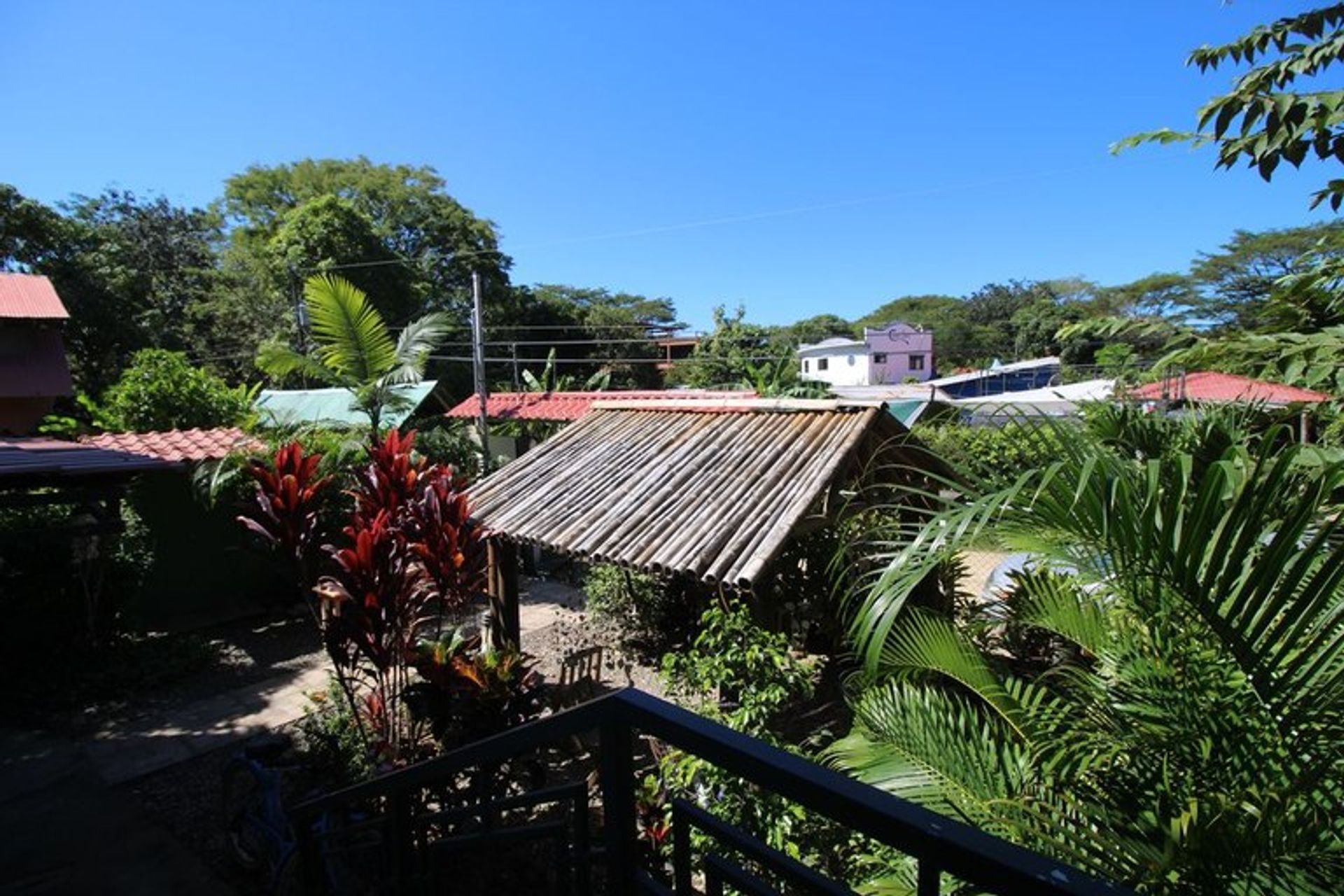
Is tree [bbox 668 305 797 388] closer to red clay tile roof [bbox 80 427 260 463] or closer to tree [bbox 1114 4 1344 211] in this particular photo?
red clay tile roof [bbox 80 427 260 463]

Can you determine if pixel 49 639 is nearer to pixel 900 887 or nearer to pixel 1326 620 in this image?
pixel 900 887

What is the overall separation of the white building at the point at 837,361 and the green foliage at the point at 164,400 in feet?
128

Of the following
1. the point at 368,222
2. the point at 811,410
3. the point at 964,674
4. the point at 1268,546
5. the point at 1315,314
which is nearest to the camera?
the point at 1268,546

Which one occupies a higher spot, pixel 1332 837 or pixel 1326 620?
pixel 1326 620

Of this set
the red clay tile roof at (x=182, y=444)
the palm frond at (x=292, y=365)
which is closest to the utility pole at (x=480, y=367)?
the palm frond at (x=292, y=365)

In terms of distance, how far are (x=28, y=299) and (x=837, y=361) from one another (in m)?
43.4

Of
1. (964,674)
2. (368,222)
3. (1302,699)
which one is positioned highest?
(368,222)

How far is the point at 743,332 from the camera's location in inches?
1164

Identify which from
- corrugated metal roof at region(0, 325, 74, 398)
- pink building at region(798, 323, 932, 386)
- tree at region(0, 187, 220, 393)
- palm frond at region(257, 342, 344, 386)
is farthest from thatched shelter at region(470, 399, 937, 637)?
pink building at region(798, 323, 932, 386)

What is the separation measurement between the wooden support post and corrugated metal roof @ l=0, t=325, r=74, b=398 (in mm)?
17178

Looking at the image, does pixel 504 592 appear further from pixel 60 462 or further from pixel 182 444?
pixel 182 444

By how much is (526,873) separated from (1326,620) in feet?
14.8

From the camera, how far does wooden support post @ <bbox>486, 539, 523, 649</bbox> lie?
7.55 meters

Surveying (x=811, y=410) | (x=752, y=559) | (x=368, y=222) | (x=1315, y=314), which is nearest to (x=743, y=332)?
(x=368, y=222)
